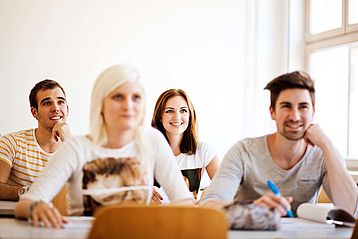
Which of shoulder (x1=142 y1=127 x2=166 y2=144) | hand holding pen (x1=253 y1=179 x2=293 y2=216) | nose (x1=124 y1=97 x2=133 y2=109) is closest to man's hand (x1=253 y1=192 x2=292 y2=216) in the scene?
hand holding pen (x1=253 y1=179 x2=293 y2=216)

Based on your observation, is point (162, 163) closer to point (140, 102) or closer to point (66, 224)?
point (140, 102)

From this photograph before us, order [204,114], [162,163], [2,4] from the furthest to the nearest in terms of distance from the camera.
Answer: [204,114] → [2,4] → [162,163]

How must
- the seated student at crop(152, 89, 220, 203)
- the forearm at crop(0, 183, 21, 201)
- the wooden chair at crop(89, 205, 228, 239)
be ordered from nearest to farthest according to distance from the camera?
the wooden chair at crop(89, 205, 228, 239)
the forearm at crop(0, 183, 21, 201)
the seated student at crop(152, 89, 220, 203)

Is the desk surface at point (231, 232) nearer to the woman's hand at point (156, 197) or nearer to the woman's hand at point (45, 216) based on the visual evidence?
the woman's hand at point (45, 216)

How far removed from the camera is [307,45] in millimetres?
5594

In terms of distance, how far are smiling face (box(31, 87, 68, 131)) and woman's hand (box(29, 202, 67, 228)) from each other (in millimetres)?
1737

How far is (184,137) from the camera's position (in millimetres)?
3941

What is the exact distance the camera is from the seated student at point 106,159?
2232 mm

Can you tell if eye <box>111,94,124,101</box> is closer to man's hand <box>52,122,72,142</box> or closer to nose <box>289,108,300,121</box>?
nose <box>289,108,300,121</box>

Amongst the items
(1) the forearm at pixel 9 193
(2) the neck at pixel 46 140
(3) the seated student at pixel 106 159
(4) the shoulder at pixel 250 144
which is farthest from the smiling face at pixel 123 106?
(2) the neck at pixel 46 140

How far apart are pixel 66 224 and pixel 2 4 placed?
307cm

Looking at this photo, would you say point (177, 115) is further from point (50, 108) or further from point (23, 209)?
point (23, 209)

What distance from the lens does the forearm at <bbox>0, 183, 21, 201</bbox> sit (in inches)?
134

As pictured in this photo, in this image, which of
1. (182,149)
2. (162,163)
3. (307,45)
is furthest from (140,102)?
(307,45)
